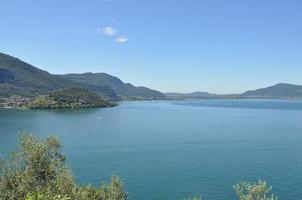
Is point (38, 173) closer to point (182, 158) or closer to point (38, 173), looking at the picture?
point (38, 173)

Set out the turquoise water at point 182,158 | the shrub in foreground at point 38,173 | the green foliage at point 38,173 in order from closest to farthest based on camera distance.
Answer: the shrub in foreground at point 38,173, the green foliage at point 38,173, the turquoise water at point 182,158

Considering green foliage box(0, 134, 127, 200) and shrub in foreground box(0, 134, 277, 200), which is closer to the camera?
shrub in foreground box(0, 134, 277, 200)

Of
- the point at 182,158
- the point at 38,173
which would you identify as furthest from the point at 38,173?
the point at 182,158

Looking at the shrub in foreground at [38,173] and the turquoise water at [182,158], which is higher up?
the shrub in foreground at [38,173]

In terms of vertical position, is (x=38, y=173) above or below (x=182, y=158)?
above

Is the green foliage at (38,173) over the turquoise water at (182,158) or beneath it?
over

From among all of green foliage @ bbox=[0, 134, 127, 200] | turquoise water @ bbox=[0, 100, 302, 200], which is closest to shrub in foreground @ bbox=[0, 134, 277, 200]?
green foliage @ bbox=[0, 134, 127, 200]

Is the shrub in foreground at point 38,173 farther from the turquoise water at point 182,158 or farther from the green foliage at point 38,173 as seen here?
the turquoise water at point 182,158

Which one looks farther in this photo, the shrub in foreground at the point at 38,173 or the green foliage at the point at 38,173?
the green foliage at the point at 38,173

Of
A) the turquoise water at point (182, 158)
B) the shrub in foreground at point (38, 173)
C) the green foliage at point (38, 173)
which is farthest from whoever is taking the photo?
the turquoise water at point (182, 158)

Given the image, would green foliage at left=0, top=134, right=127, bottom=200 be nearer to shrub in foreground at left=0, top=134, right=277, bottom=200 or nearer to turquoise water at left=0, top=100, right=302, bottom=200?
shrub in foreground at left=0, top=134, right=277, bottom=200

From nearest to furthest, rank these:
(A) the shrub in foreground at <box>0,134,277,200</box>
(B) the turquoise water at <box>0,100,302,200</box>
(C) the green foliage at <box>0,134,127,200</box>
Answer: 1. (A) the shrub in foreground at <box>0,134,277,200</box>
2. (C) the green foliage at <box>0,134,127,200</box>
3. (B) the turquoise water at <box>0,100,302,200</box>

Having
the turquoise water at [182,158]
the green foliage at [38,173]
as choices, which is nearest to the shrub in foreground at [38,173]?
the green foliage at [38,173]

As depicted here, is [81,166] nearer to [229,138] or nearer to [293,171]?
[293,171]
